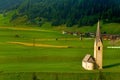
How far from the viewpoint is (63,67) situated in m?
68.6

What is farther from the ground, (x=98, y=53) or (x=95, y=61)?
(x=98, y=53)

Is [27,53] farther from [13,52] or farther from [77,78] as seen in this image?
[77,78]

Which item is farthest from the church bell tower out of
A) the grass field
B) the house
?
the grass field

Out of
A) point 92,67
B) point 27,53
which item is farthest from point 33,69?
point 27,53

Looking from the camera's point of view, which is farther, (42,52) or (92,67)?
(42,52)

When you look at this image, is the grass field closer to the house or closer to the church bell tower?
the house

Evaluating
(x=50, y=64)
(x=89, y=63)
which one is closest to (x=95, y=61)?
(x=89, y=63)

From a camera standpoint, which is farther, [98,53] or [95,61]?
[98,53]

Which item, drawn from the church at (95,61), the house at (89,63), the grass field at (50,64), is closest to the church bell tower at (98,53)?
the church at (95,61)

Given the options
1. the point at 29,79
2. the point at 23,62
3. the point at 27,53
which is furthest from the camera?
the point at 27,53

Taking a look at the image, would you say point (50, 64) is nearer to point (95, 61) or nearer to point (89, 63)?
point (89, 63)

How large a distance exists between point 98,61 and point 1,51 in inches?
1132

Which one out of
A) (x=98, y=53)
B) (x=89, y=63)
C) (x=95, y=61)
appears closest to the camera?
(x=89, y=63)

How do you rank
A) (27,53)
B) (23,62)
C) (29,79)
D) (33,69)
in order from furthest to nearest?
1. (27,53)
2. (23,62)
3. (33,69)
4. (29,79)
